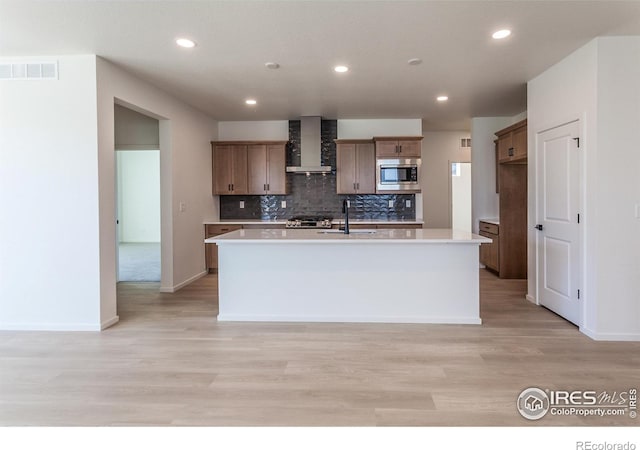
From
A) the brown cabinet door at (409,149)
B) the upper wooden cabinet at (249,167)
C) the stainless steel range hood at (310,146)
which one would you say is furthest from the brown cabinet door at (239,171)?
the brown cabinet door at (409,149)

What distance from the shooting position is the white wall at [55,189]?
3.54m

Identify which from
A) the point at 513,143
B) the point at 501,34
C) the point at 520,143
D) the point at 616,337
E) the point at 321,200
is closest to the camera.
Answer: the point at 501,34

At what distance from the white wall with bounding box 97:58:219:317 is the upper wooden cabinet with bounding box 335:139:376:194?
7.42 ft

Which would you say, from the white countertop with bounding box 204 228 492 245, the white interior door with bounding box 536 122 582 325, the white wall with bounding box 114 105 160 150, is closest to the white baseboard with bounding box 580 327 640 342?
the white interior door with bounding box 536 122 582 325

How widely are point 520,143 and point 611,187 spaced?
195cm

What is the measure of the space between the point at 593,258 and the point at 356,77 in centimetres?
295

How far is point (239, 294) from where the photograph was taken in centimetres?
388

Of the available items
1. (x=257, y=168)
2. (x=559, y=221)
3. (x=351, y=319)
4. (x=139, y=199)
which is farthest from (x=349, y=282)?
→ (x=139, y=199)

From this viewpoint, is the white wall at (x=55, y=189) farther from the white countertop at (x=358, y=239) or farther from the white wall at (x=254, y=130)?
the white wall at (x=254, y=130)

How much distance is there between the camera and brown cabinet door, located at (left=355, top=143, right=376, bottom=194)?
631 cm

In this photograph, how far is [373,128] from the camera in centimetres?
651

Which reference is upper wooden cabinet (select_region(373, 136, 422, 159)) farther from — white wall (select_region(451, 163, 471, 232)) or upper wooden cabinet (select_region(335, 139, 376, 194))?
white wall (select_region(451, 163, 471, 232))

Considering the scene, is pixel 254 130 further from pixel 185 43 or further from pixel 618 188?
pixel 618 188

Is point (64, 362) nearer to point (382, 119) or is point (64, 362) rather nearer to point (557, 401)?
point (557, 401)
